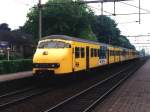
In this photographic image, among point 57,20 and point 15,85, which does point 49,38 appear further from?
point 57,20

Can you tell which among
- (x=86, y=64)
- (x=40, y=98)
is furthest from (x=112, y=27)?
(x=40, y=98)

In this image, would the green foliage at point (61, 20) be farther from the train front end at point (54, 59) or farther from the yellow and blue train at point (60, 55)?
the train front end at point (54, 59)

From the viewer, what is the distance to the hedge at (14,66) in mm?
31188

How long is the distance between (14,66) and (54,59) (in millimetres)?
11103

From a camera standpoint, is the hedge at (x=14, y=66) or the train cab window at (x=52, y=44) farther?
the hedge at (x=14, y=66)

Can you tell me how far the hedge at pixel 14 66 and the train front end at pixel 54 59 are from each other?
24.4ft

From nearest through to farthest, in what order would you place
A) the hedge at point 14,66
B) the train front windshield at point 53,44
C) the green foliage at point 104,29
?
the train front windshield at point 53,44 → the hedge at point 14,66 → the green foliage at point 104,29

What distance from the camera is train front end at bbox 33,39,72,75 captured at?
22562mm

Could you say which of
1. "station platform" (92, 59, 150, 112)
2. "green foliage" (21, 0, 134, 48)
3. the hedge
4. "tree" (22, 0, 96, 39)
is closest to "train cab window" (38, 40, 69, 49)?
"station platform" (92, 59, 150, 112)

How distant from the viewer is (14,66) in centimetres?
3319

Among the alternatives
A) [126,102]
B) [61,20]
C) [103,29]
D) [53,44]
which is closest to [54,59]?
[53,44]

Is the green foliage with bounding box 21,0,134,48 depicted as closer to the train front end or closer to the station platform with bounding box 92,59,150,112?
the train front end

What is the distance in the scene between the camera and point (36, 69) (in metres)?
23.0

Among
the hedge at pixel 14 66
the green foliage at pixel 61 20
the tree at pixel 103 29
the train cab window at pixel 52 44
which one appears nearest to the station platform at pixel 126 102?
the train cab window at pixel 52 44
